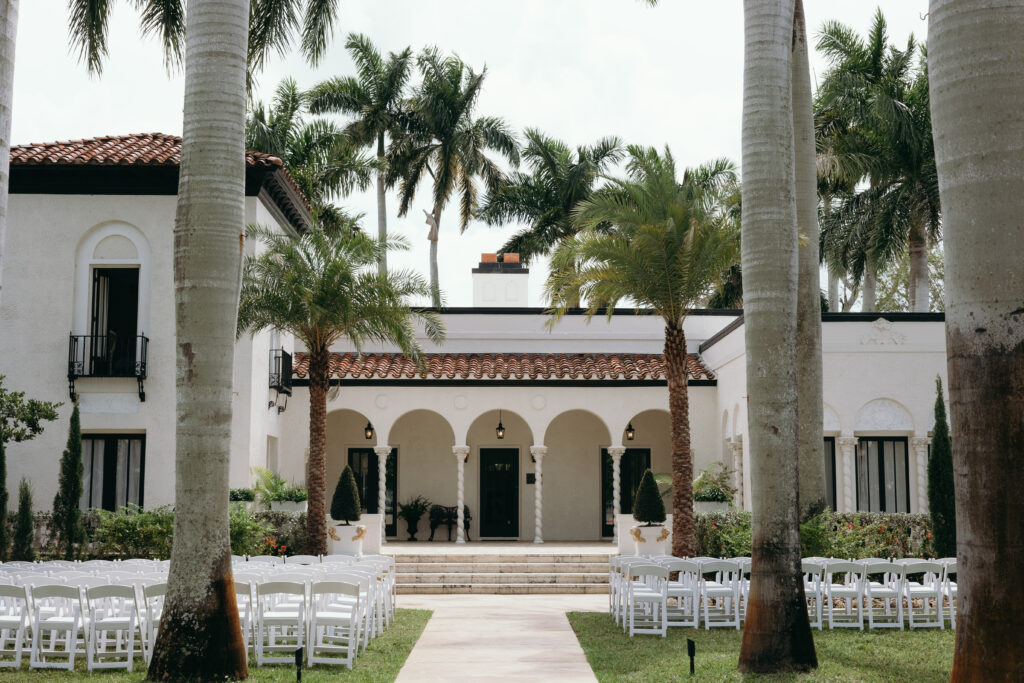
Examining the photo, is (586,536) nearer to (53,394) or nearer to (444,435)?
(444,435)

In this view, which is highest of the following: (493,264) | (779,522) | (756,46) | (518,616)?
(493,264)

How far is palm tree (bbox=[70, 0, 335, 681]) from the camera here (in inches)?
346

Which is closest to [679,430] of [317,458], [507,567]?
[507,567]

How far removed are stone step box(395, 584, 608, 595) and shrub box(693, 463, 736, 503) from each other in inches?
119

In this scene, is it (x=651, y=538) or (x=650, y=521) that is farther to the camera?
(x=651, y=538)

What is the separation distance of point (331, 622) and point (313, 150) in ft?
83.4

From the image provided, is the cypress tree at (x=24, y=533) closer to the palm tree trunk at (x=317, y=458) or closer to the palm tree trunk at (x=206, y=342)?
the palm tree trunk at (x=317, y=458)

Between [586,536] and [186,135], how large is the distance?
19690mm

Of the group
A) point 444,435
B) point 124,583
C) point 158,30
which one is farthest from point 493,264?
point 124,583

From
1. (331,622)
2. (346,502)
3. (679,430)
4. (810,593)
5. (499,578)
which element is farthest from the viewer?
(346,502)

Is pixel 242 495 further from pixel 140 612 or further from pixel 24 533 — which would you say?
pixel 140 612

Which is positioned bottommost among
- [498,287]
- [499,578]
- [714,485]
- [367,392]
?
[499,578]

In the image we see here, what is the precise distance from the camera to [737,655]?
1073cm

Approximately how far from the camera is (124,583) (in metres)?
10.9
